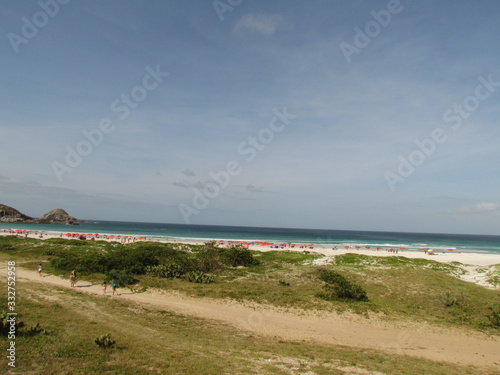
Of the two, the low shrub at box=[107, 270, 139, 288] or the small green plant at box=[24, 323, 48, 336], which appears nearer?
the small green plant at box=[24, 323, 48, 336]

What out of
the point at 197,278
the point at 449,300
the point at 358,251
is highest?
the point at 449,300

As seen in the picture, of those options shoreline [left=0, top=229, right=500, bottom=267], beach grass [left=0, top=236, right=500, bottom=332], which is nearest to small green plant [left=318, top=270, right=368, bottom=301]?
beach grass [left=0, top=236, right=500, bottom=332]

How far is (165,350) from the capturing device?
408 inches

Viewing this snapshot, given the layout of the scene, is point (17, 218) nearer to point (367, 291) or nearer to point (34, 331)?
point (34, 331)

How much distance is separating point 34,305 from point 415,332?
1991cm

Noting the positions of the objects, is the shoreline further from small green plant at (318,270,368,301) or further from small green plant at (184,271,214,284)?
small green plant at (318,270,368,301)

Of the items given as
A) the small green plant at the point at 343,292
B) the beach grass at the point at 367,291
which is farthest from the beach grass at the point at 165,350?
the small green plant at the point at 343,292

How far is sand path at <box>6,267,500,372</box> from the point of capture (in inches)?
499

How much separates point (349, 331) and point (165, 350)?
9609mm

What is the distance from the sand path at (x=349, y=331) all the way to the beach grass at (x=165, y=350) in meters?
1.02

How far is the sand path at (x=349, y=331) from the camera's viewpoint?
12680 millimetres

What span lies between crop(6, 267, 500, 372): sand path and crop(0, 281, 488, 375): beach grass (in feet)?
3.34


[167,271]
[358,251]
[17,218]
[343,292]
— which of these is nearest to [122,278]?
[167,271]

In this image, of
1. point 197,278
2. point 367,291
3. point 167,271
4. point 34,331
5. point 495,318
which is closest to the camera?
point 34,331
